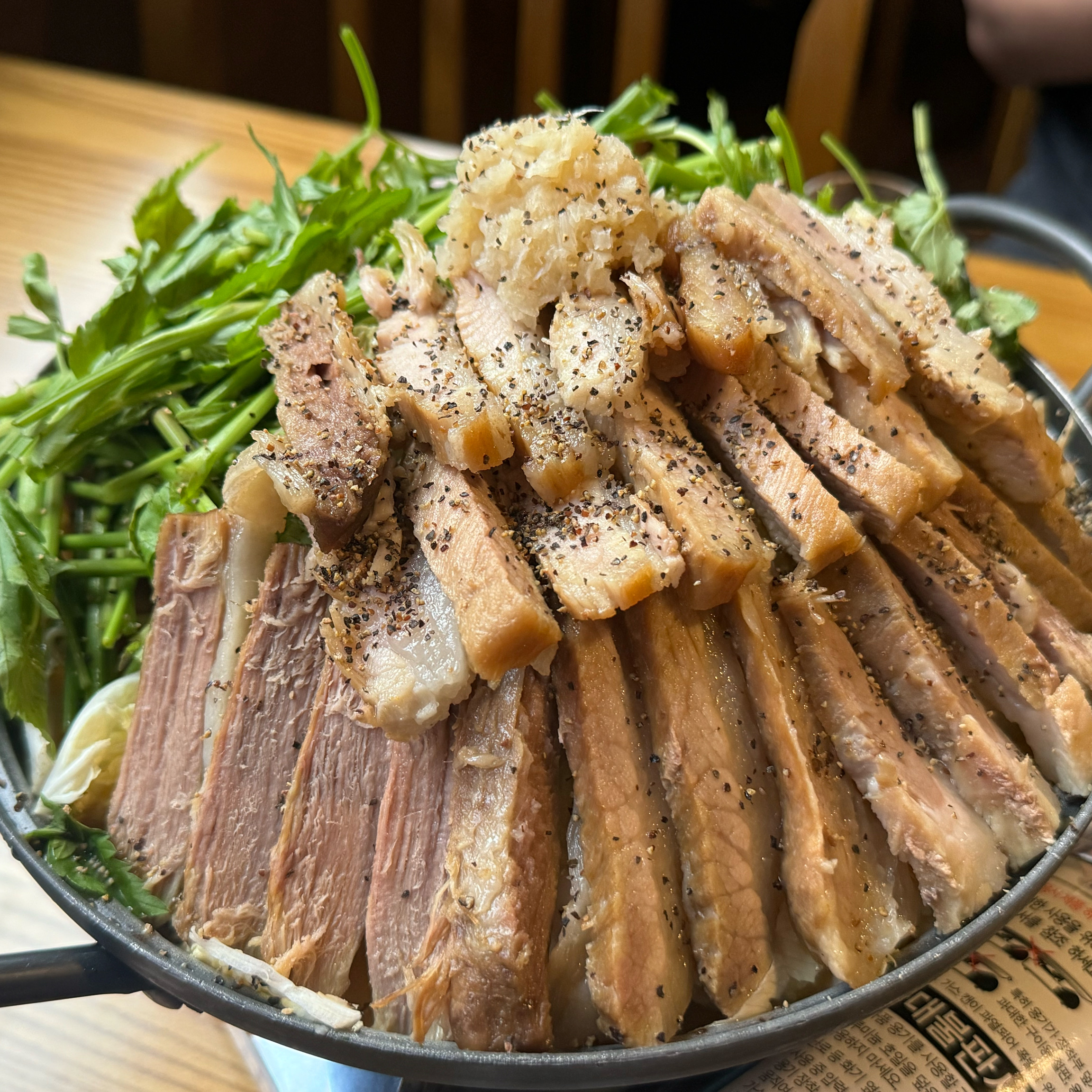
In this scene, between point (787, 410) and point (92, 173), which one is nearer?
point (787, 410)

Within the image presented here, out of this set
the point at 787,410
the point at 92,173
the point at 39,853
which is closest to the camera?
the point at 39,853

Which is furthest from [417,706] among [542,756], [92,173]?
[92,173]

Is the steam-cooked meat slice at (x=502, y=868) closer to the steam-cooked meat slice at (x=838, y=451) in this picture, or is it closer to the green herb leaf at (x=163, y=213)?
the steam-cooked meat slice at (x=838, y=451)

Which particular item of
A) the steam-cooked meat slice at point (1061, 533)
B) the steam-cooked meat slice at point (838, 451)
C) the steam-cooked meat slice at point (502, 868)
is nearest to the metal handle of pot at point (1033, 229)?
the steam-cooked meat slice at point (1061, 533)

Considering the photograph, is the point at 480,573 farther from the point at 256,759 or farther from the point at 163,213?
the point at 163,213

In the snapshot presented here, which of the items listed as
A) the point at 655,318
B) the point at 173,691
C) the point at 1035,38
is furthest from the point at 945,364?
the point at 1035,38

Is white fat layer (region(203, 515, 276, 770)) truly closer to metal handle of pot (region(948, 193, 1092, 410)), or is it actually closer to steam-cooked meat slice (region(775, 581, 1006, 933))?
steam-cooked meat slice (region(775, 581, 1006, 933))

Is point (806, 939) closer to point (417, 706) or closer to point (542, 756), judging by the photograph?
point (542, 756)
